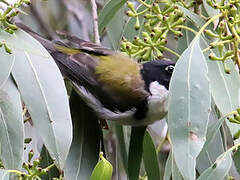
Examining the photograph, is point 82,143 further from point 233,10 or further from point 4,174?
point 233,10

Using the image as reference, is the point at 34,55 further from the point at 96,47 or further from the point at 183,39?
the point at 183,39

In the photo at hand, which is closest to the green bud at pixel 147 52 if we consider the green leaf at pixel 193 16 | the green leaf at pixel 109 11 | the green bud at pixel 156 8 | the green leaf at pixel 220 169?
the green bud at pixel 156 8

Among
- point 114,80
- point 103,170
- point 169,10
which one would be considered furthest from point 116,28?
point 103,170

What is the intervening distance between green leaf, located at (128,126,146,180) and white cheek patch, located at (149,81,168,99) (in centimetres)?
18

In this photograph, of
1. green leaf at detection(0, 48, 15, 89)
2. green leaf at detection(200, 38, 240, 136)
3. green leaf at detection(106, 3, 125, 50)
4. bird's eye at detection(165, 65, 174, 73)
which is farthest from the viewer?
green leaf at detection(106, 3, 125, 50)

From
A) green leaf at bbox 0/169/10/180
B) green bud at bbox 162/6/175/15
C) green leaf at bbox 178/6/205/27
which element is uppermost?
green bud at bbox 162/6/175/15

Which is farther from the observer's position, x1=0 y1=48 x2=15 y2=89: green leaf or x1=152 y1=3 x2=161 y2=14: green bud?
x1=152 y1=3 x2=161 y2=14: green bud

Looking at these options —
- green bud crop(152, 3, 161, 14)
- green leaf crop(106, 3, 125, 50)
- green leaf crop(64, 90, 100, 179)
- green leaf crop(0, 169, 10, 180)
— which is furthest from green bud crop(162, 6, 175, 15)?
green leaf crop(0, 169, 10, 180)

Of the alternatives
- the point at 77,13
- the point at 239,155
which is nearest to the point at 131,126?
the point at 239,155

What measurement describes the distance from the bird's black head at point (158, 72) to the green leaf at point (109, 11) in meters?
0.31

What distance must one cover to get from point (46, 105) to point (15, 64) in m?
0.21

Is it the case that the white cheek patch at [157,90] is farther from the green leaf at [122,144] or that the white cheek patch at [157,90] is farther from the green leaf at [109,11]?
the green leaf at [109,11]

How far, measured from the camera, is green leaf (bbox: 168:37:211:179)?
5.88 ft

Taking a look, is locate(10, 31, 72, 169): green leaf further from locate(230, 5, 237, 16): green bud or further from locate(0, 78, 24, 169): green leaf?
locate(230, 5, 237, 16): green bud
